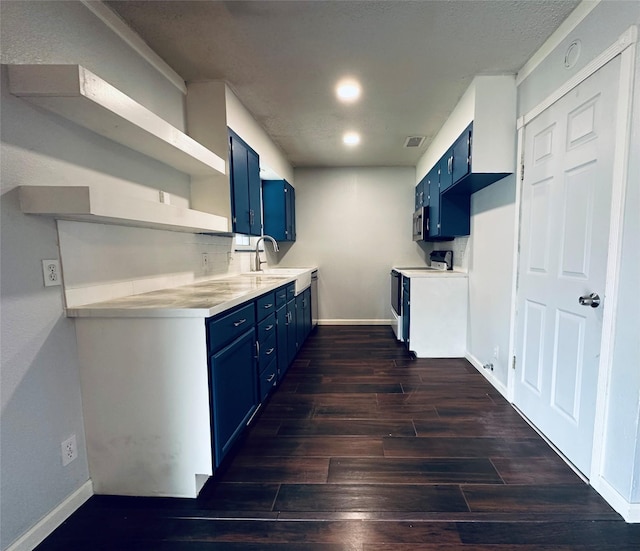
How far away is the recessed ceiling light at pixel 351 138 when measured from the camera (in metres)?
3.44

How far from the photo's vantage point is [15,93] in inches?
46.4

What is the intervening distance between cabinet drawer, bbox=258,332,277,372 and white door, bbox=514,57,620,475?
1.88 metres

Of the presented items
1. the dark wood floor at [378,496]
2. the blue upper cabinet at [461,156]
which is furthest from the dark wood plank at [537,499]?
the blue upper cabinet at [461,156]

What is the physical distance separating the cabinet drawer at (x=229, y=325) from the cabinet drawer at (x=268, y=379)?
462mm

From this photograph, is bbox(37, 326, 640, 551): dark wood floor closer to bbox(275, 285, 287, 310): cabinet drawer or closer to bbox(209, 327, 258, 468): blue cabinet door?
bbox(209, 327, 258, 468): blue cabinet door

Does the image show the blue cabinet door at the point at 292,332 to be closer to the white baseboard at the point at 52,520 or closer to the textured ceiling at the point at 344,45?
the white baseboard at the point at 52,520

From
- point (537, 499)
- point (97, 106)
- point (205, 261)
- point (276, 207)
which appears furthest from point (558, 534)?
point (276, 207)

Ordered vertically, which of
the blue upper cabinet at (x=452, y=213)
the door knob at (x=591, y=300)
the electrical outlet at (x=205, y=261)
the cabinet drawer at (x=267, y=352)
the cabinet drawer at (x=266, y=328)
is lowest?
the cabinet drawer at (x=267, y=352)

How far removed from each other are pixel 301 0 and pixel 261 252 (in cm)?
311

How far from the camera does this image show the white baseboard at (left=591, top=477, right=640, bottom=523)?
1331 millimetres

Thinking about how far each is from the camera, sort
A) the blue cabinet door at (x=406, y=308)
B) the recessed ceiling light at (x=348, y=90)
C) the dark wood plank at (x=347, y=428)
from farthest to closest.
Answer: the blue cabinet door at (x=406, y=308), the recessed ceiling light at (x=348, y=90), the dark wood plank at (x=347, y=428)

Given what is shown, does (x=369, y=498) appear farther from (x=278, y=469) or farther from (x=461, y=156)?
(x=461, y=156)

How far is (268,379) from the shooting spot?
2322 mm

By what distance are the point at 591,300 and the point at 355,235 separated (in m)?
3.52
